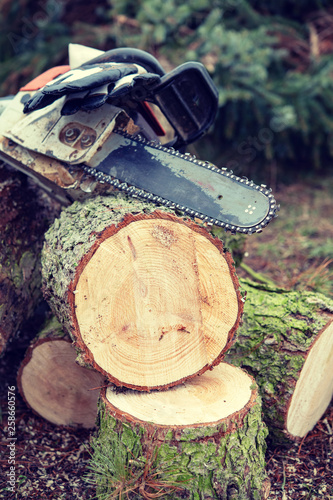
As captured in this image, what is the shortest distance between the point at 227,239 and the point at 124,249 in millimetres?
1000

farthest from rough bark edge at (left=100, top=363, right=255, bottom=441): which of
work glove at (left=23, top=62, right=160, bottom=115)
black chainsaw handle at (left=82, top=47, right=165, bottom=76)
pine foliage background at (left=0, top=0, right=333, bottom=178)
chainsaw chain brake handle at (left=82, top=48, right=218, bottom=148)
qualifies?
pine foliage background at (left=0, top=0, right=333, bottom=178)

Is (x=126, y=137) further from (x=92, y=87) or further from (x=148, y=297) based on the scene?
(x=148, y=297)

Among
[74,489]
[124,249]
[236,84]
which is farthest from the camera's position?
[236,84]

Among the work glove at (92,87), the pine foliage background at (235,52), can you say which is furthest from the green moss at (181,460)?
the pine foliage background at (235,52)

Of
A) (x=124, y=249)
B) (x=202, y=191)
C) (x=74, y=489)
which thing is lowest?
(x=74, y=489)

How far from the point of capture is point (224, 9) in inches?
162

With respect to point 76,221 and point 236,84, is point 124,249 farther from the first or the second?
point 236,84

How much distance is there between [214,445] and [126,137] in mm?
1188

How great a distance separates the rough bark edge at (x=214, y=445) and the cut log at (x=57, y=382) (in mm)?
380

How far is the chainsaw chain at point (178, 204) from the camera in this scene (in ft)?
5.51

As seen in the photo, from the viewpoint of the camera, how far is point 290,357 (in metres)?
1.83

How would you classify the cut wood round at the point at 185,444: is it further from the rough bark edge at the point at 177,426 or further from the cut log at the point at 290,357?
the cut log at the point at 290,357

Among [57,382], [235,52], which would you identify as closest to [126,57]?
[57,382]

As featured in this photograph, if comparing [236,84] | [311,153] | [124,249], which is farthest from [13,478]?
[311,153]
